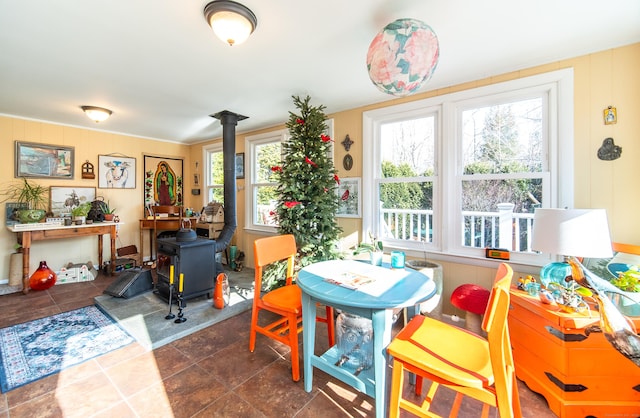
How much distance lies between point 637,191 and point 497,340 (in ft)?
6.59

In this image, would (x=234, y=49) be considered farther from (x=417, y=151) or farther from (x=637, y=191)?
(x=637, y=191)

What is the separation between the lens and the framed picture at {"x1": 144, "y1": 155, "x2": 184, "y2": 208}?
5.08m

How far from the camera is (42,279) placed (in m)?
3.43

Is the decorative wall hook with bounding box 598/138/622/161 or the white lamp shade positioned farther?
the decorative wall hook with bounding box 598/138/622/161

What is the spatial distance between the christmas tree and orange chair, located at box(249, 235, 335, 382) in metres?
0.48

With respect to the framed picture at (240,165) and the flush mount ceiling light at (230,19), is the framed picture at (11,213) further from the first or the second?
the flush mount ceiling light at (230,19)

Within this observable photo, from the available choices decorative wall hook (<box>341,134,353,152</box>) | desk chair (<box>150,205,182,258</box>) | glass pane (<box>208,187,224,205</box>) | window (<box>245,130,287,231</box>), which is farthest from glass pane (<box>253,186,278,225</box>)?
decorative wall hook (<box>341,134,353,152</box>)

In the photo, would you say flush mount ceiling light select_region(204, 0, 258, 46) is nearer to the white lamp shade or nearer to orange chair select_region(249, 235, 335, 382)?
orange chair select_region(249, 235, 335, 382)

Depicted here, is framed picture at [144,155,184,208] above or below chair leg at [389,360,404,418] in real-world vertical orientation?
above

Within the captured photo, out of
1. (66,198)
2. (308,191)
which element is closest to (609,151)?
(308,191)

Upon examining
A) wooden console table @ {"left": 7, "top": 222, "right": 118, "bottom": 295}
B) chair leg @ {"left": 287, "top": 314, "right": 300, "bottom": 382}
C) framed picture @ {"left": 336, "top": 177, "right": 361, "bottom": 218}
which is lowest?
chair leg @ {"left": 287, "top": 314, "right": 300, "bottom": 382}

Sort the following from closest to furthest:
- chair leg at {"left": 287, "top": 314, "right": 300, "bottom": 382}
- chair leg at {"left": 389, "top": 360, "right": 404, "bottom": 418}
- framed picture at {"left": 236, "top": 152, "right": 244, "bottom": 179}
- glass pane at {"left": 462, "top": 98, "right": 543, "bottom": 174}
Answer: chair leg at {"left": 389, "top": 360, "right": 404, "bottom": 418} → chair leg at {"left": 287, "top": 314, "right": 300, "bottom": 382} → glass pane at {"left": 462, "top": 98, "right": 543, "bottom": 174} → framed picture at {"left": 236, "top": 152, "right": 244, "bottom": 179}

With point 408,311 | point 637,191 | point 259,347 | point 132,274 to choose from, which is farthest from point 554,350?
point 132,274

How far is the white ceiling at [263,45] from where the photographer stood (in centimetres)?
166
